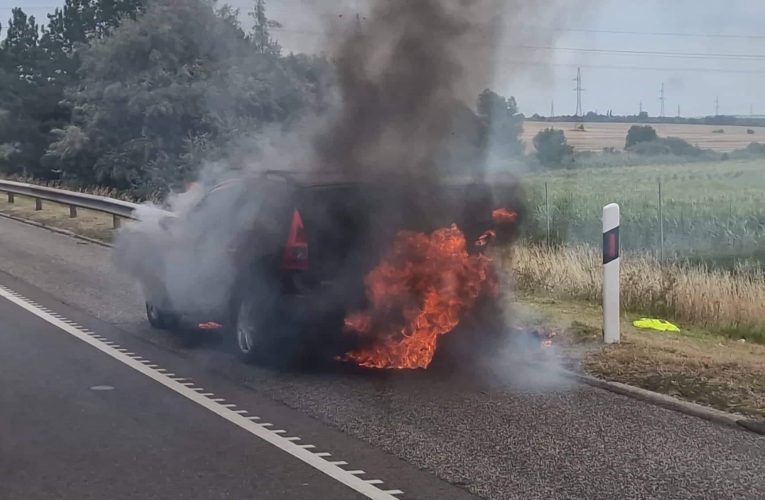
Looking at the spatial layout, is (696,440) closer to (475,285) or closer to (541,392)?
(541,392)

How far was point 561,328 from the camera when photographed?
10445mm

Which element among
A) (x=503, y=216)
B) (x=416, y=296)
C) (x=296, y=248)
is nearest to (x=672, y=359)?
(x=503, y=216)

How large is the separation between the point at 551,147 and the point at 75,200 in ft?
30.4

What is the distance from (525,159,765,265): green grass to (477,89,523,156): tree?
532mm

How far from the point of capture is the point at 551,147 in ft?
72.3

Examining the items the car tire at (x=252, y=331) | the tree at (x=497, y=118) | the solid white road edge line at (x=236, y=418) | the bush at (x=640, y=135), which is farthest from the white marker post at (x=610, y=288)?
the bush at (x=640, y=135)

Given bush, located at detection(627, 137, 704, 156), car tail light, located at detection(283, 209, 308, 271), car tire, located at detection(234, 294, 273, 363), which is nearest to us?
car tail light, located at detection(283, 209, 308, 271)

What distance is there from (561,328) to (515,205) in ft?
5.25

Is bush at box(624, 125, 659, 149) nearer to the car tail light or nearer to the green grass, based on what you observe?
the green grass

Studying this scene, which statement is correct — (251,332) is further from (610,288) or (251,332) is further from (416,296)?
(610,288)

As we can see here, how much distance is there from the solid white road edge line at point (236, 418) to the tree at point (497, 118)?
3695mm

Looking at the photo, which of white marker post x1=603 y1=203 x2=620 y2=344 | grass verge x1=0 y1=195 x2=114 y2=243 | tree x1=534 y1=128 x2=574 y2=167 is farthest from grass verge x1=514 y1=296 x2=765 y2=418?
grass verge x1=0 y1=195 x2=114 y2=243

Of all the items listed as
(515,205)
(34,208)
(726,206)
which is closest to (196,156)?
(34,208)

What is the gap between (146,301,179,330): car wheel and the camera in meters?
10.6
